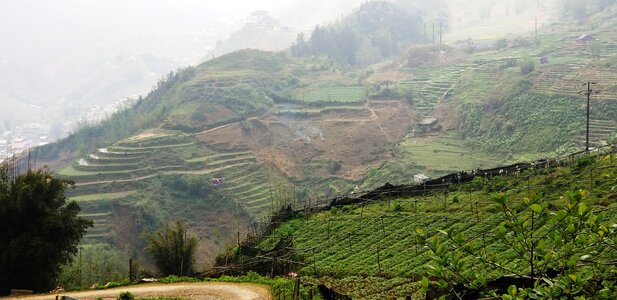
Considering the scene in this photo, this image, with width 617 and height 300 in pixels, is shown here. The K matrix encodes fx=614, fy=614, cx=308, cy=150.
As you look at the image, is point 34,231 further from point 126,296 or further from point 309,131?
point 309,131

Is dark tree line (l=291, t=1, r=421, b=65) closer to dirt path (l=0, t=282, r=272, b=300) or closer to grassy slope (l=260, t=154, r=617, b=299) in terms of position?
grassy slope (l=260, t=154, r=617, b=299)

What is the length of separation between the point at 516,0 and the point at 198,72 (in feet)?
314

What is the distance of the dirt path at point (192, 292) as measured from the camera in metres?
17.4

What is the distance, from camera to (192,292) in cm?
1783

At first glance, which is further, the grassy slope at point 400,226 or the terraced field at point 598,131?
the terraced field at point 598,131

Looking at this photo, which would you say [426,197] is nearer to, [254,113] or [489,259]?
[489,259]

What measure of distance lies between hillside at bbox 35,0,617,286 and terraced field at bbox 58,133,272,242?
19 cm

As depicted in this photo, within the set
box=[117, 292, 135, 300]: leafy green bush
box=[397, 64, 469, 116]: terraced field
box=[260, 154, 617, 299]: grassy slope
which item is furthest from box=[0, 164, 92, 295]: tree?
box=[397, 64, 469, 116]: terraced field

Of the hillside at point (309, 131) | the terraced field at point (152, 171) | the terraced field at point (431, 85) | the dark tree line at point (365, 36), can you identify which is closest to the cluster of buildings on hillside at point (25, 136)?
the hillside at point (309, 131)

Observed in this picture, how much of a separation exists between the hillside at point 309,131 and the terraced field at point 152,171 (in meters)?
0.19

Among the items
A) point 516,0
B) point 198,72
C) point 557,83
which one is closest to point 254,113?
point 198,72

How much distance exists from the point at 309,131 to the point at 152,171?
21.5 m

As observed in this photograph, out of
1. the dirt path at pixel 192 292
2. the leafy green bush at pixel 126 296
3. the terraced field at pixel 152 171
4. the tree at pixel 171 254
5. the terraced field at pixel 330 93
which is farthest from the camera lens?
the terraced field at pixel 330 93

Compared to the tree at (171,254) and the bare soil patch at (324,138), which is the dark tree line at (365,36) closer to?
the bare soil patch at (324,138)
